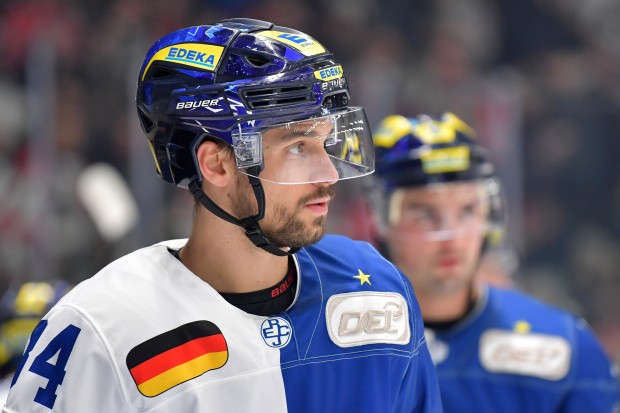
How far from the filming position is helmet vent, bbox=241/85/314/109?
2.07m

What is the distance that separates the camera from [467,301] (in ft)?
11.1

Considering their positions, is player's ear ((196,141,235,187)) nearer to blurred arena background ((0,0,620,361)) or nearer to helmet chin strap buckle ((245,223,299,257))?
helmet chin strap buckle ((245,223,299,257))

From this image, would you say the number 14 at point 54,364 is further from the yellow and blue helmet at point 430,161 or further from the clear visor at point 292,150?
the yellow and blue helmet at point 430,161

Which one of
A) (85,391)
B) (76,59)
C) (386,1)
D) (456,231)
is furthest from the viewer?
(386,1)

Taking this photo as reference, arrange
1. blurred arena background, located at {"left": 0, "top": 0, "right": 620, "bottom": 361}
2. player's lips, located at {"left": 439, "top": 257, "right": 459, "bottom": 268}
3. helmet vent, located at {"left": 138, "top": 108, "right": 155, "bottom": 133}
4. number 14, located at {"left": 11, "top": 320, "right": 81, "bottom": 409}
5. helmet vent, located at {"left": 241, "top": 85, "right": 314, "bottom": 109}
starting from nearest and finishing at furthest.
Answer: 1. number 14, located at {"left": 11, "top": 320, "right": 81, "bottom": 409}
2. helmet vent, located at {"left": 241, "top": 85, "right": 314, "bottom": 109}
3. helmet vent, located at {"left": 138, "top": 108, "right": 155, "bottom": 133}
4. player's lips, located at {"left": 439, "top": 257, "right": 459, "bottom": 268}
5. blurred arena background, located at {"left": 0, "top": 0, "right": 620, "bottom": 361}

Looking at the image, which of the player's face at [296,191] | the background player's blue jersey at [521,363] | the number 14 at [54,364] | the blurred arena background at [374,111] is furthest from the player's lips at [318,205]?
the blurred arena background at [374,111]

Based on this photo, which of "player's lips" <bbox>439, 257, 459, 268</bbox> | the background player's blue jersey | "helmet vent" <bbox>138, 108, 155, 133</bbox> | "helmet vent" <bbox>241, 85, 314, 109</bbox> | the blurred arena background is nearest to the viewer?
"helmet vent" <bbox>241, 85, 314, 109</bbox>

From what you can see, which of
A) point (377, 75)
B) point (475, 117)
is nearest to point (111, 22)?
point (377, 75)

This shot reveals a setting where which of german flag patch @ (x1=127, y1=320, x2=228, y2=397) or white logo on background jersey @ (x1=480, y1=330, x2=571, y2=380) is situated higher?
german flag patch @ (x1=127, y1=320, x2=228, y2=397)

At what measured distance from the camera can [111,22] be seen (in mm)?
5984

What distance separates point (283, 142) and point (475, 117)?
3.73m

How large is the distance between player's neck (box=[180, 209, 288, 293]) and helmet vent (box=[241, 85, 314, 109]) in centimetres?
25

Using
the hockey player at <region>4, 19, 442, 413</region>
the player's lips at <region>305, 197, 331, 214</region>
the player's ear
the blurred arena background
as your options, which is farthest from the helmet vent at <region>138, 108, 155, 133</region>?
the blurred arena background

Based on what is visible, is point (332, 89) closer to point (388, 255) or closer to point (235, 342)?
point (235, 342)
